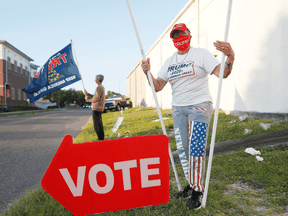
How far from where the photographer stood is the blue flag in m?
6.19

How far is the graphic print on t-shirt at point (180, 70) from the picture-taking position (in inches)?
96.0

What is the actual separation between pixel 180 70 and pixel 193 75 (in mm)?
167

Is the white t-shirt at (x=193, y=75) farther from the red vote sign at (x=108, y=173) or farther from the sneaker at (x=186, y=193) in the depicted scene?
the sneaker at (x=186, y=193)

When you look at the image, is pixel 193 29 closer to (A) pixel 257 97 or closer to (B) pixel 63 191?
(A) pixel 257 97

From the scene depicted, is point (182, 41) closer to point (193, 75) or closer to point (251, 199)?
point (193, 75)

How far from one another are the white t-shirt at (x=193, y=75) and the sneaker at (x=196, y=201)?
0.98 meters

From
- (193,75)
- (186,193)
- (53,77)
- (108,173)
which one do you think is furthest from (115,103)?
(108,173)

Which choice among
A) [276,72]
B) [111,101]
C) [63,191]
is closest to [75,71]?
[63,191]

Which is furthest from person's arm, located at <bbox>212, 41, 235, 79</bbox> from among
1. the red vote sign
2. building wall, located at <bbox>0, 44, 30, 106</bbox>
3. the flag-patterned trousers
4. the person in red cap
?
building wall, located at <bbox>0, 44, 30, 106</bbox>

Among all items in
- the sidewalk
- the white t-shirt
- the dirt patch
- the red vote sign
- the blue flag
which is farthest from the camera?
the blue flag

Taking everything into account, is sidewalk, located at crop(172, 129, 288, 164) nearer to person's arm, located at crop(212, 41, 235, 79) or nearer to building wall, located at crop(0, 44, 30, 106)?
person's arm, located at crop(212, 41, 235, 79)

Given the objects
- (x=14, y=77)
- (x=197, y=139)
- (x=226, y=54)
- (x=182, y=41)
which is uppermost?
(x=14, y=77)

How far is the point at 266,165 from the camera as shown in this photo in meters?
3.46

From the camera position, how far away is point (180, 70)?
8.23 ft
